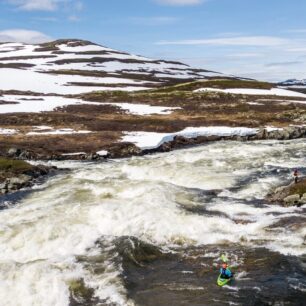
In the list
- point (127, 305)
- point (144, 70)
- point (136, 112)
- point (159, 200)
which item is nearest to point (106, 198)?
point (159, 200)

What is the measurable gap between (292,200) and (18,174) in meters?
21.3

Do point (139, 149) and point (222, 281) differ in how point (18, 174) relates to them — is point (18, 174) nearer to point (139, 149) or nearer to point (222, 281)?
point (139, 149)

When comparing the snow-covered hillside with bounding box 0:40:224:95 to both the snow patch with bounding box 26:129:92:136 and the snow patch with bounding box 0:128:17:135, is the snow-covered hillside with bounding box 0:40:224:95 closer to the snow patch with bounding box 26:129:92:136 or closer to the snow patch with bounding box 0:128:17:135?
the snow patch with bounding box 0:128:17:135

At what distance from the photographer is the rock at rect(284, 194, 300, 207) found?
2908 cm

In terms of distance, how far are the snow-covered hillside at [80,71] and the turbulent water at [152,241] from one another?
72530mm

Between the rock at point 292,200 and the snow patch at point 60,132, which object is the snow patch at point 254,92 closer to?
the snow patch at point 60,132

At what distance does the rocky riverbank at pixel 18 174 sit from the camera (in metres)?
35.6

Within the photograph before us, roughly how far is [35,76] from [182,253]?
107m

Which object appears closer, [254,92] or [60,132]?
[60,132]

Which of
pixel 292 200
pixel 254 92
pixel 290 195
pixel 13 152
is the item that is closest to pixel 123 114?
pixel 13 152

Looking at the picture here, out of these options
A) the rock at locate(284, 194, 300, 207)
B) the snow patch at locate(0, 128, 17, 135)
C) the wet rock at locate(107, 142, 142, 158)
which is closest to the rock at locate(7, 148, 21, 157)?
the wet rock at locate(107, 142, 142, 158)

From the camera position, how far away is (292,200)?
1152 inches

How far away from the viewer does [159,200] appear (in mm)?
29844

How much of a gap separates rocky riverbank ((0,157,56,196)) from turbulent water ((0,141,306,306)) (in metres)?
2.16
